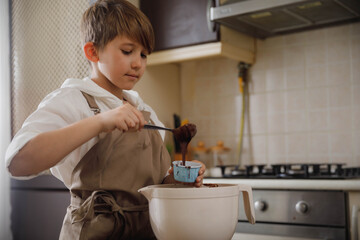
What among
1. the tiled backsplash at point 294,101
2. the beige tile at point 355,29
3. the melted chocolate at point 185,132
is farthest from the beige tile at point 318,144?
the melted chocolate at point 185,132

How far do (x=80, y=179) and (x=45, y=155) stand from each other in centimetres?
17

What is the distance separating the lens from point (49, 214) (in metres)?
1.79

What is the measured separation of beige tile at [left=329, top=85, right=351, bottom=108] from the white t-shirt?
49.9 inches

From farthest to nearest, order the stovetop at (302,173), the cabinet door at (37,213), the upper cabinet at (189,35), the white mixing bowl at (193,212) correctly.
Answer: the upper cabinet at (189,35)
the cabinet door at (37,213)
the stovetop at (302,173)
the white mixing bowl at (193,212)

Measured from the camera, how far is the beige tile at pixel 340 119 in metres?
1.92

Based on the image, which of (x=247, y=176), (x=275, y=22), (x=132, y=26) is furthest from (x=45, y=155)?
(x=275, y=22)

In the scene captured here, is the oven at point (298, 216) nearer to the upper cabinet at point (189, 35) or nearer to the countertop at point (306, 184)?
the countertop at point (306, 184)

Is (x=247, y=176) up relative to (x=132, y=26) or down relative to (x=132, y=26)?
down

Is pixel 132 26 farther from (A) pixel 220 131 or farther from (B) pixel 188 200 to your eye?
(A) pixel 220 131

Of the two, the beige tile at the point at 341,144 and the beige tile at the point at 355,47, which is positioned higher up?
the beige tile at the point at 355,47

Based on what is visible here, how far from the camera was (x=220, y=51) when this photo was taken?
73.3 inches

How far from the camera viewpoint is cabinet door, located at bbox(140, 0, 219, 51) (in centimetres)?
190

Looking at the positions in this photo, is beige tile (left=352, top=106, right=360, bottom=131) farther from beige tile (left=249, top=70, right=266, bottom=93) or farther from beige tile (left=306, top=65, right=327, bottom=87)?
beige tile (left=249, top=70, right=266, bottom=93)

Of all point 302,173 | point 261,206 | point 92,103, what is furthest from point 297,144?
point 92,103
